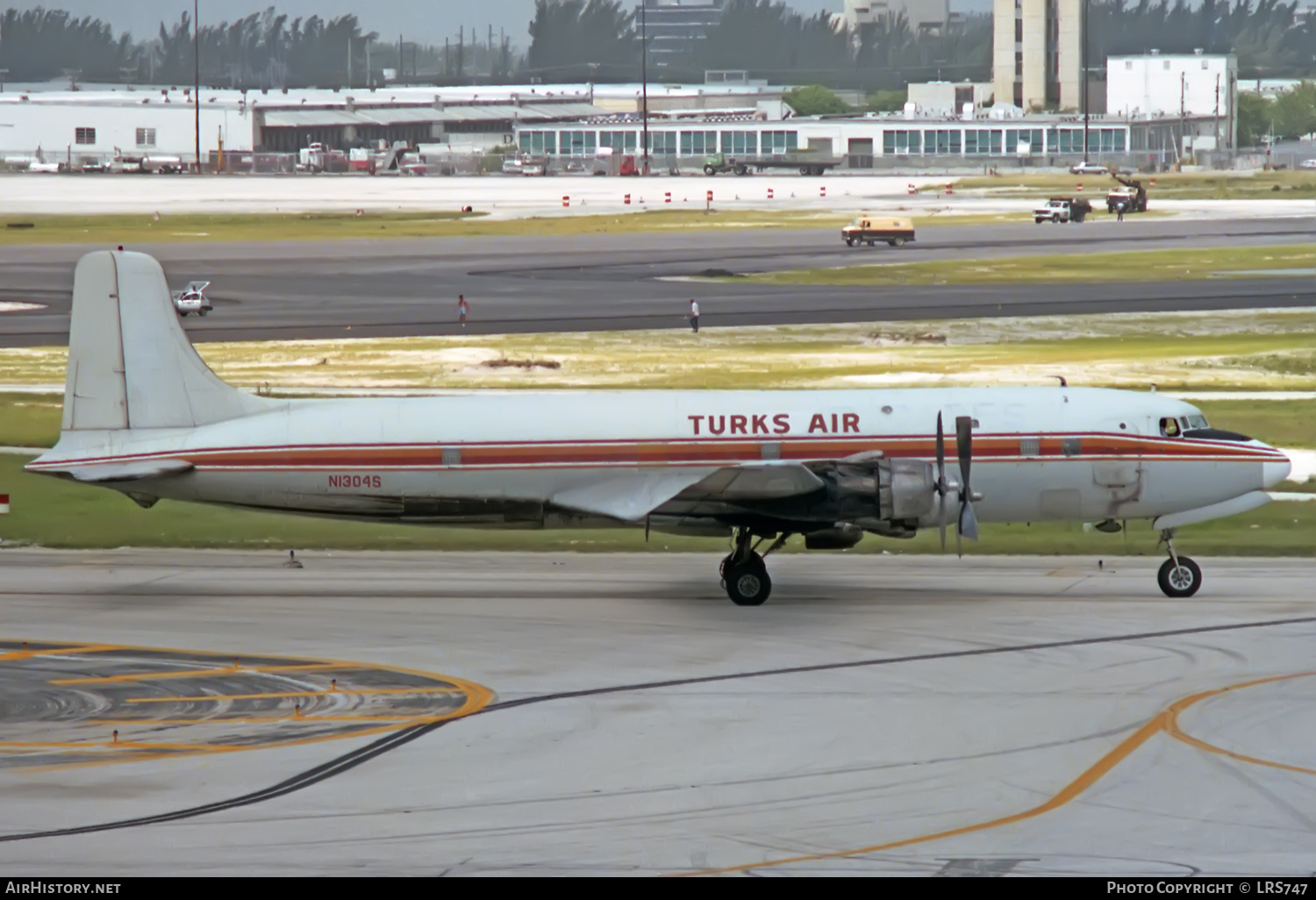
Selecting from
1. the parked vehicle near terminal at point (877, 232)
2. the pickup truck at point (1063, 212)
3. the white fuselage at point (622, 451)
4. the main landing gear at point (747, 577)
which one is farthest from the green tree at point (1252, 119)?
the main landing gear at point (747, 577)

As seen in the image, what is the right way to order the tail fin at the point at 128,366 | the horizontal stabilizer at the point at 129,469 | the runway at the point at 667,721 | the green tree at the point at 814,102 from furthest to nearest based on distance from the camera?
1. the green tree at the point at 814,102
2. the tail fin at the point at 128,366
3. the horizontal stabilizer at the point at 129,469
4. the runway at the point at 667,721

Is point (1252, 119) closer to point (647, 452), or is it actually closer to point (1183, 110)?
point (1183, 110)

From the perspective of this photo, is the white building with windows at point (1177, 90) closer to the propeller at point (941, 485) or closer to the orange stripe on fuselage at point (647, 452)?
the orange stripe on fuselage at point (647, 452)

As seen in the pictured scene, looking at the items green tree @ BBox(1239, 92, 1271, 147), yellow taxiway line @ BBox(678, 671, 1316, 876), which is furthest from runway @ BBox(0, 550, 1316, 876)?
green tree @ BBox(1239, 92, 1271, 147)

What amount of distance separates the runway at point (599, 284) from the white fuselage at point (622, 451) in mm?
39901

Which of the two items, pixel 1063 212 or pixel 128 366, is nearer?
pixel 128 366

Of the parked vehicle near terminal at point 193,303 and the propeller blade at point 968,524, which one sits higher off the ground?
the parked vehicle near terminal at point 193,303

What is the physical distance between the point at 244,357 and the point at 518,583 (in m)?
35.8

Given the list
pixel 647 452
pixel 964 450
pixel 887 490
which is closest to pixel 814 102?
pixel 647 452

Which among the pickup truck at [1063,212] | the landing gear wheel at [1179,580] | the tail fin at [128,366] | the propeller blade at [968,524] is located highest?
the pickup truck at [1063,212]

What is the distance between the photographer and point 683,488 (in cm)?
3125

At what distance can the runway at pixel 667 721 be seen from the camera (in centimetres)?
1816

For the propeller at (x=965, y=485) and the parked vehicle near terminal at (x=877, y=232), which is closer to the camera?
the propeller at (x=965, y=485)

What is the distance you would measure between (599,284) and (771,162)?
45.4 m
